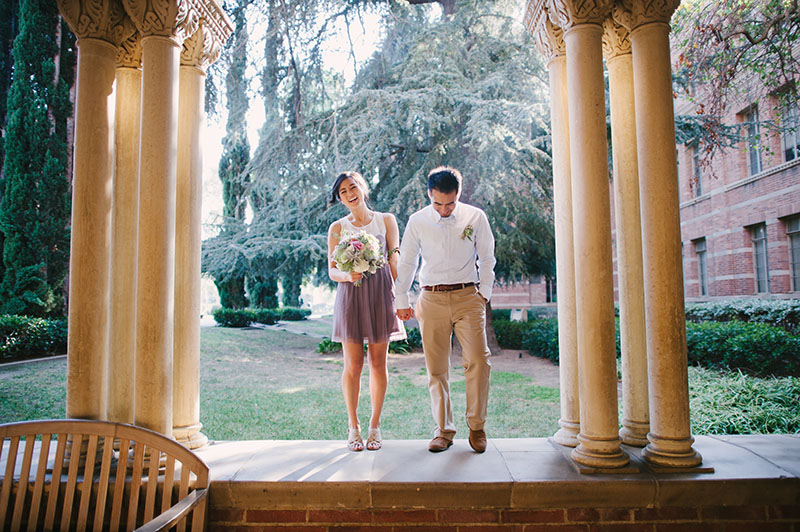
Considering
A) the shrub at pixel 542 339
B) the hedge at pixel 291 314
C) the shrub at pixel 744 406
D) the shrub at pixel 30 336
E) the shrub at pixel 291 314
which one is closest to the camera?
the shrub at pixel 744 406

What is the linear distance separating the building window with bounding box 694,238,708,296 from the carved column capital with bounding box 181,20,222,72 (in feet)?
54.7

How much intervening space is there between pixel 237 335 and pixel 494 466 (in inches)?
500

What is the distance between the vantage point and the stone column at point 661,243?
299 cm

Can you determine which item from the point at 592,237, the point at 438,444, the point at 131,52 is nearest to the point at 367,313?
the point at 438,444

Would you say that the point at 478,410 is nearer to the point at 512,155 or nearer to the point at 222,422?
the point at 222,422

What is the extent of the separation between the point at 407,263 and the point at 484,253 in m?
0.58

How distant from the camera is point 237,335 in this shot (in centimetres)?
1436

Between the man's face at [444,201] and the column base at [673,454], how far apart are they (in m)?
2.03

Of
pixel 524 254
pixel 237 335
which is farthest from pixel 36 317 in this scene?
pixel 524 254

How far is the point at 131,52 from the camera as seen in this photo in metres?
3.59

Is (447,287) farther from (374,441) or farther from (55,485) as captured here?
(55,485)

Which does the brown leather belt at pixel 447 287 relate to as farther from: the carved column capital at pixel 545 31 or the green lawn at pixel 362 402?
the green lawn at pixel 362 402

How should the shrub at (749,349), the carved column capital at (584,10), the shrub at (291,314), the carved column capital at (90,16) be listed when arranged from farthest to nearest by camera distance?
1. the shrub at (291,314)
2. the shrub at (749,349)
3. the carved column capital at (90,16)
4. the carved column capital at (584,10)

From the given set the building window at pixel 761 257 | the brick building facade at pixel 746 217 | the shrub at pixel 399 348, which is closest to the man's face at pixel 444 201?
the shrub at pixel 399 348
